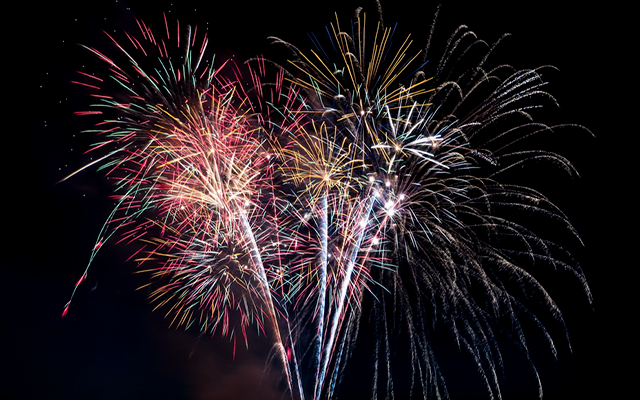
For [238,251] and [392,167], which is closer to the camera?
[392,167]

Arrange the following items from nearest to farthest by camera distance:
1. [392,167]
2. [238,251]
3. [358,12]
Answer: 1. [358,12]
2. [392,167]
3. [238,251]

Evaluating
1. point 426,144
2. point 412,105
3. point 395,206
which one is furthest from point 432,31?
point 395,206

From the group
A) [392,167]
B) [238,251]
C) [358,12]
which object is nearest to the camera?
[358,12]

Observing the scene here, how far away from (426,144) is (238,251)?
602 cm

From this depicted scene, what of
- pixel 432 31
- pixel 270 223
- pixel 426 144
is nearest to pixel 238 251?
pixel 270 223

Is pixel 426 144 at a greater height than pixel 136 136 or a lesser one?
greater

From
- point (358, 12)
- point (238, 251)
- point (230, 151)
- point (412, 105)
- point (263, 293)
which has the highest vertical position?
point (358, 12)

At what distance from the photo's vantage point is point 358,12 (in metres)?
10.8

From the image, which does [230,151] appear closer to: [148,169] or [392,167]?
[148,169]

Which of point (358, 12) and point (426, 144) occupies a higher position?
point (358, 12)

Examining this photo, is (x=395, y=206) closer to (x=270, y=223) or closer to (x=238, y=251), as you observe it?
(x=270, y=223)

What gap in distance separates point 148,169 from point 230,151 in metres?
2.15

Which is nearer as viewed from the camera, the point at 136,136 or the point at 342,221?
the point at 136,136

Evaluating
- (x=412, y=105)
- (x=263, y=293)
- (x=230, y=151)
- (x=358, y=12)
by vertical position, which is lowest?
(x=263, y=293)
